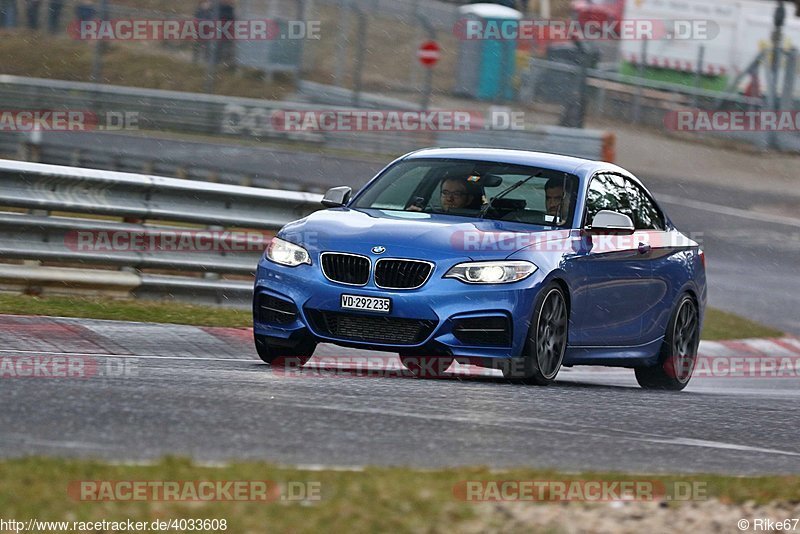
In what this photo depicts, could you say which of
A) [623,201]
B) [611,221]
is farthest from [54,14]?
[611,221]

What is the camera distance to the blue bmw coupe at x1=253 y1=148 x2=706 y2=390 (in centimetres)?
941

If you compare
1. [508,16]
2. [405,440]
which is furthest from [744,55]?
[405,440]

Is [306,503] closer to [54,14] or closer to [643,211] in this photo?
[643,211]

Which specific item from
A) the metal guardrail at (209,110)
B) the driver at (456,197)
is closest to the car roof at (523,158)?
the driver at (456,197)

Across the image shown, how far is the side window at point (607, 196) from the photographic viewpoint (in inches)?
426

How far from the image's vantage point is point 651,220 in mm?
11891

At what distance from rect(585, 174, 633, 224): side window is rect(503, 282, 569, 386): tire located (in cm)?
93

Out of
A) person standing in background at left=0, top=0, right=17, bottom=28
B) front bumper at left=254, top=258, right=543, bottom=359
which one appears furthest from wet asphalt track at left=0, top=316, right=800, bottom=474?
person standing in background at left=0, top=0, right=17, bottom=28

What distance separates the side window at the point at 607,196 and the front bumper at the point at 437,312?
1.39 m

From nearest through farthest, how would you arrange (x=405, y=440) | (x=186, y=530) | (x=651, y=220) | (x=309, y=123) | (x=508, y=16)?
(x=186, y=530)
(x=405, y=440)
(x=651, y=220)
(x=309, y=123)
(x=508, y=16)

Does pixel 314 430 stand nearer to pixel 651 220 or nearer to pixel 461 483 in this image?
pixel 461 483

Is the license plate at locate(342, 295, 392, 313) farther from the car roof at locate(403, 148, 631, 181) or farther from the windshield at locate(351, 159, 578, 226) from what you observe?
the car roof at locate(403, 148, 631, 181)

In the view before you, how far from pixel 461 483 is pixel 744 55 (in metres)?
32.9

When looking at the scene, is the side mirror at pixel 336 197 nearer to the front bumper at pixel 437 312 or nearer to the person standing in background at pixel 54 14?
the front bumper at pixel 437 312
